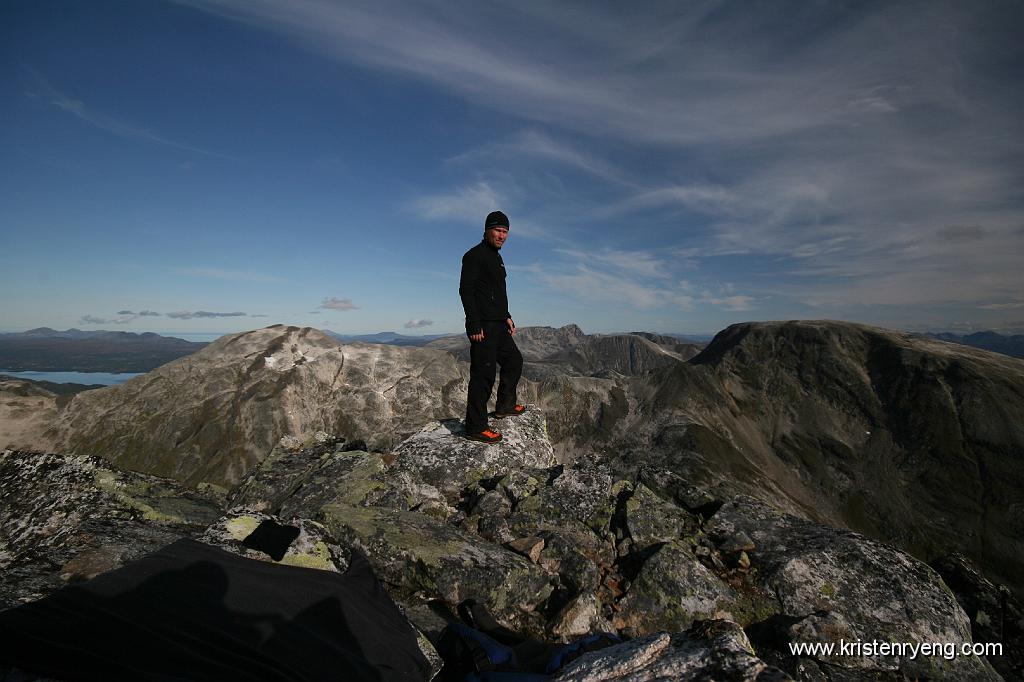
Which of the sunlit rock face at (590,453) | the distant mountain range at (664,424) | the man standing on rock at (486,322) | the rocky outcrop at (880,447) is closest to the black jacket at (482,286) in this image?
the man standing on rock at (486,322)

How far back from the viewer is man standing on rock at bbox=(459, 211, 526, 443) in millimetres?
13172

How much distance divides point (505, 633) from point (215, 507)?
8339 millimetres

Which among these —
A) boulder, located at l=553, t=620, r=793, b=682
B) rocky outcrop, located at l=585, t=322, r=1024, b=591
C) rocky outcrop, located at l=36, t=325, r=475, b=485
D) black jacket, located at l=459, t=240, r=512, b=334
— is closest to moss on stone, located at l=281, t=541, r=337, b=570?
boulder, located at l=553, t=620, r=793, b=682

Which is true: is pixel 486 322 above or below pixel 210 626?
above

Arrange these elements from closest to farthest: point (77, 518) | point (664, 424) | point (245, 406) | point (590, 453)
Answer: point (77, 518), point (590, 453), point (245, 406), point (664, 424)

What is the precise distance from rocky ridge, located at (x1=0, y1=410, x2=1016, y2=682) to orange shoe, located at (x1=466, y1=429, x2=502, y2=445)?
7.86 ft

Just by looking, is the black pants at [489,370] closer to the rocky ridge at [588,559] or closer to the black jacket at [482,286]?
the black jacket at [482,286]

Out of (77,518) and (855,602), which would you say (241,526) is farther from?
(855,602)

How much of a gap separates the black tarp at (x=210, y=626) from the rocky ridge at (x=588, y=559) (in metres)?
1.18

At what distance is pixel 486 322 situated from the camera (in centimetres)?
1379

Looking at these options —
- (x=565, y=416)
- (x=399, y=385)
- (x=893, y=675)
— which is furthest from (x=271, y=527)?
(x=565, y=416)

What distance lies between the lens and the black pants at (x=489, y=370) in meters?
13.8

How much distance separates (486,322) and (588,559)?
7.24 m

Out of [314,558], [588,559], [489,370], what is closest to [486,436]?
[489,370]
